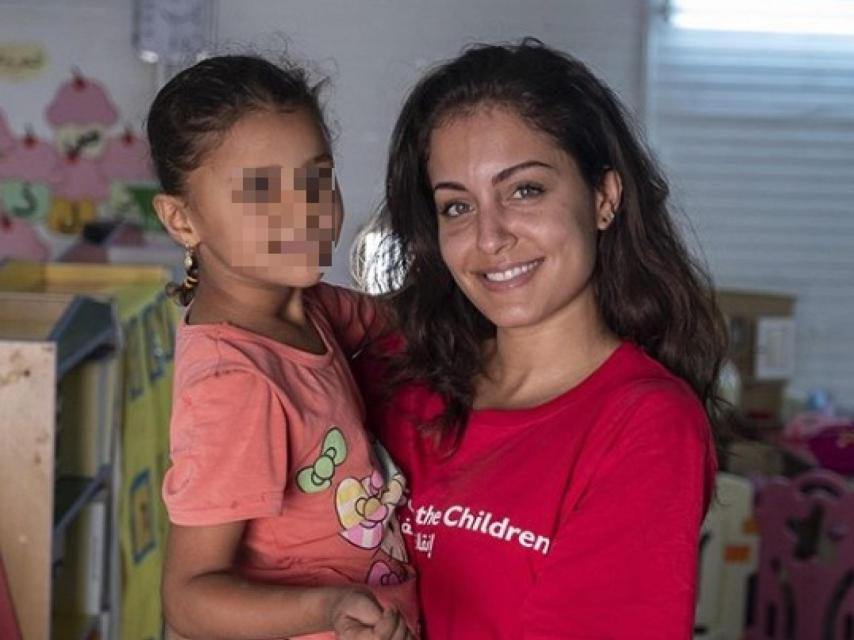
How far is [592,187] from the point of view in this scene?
1483 mm

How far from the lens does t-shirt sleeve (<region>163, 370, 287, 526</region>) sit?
1.25 m

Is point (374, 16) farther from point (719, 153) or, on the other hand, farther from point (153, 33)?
point (719, 153)

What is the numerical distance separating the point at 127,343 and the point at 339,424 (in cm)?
180

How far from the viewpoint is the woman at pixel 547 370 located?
4.21ft

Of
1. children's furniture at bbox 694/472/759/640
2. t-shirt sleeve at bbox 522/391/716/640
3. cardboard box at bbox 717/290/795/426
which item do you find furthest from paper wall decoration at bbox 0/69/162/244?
t-shirt sleeve at bbox 522/391/716/640

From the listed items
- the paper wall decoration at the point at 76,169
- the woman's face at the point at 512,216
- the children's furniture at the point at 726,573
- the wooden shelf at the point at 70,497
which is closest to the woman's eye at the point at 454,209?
the woman's face at the point at 512,216

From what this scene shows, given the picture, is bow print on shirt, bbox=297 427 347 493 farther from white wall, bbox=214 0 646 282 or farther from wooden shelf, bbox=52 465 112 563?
white wall, bbox=214 0 646 282

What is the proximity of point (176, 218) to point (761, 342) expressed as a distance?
131 inches

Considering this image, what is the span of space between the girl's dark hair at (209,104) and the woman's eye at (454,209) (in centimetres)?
16

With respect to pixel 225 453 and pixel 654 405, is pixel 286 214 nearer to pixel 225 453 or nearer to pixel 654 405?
pixel 225 453

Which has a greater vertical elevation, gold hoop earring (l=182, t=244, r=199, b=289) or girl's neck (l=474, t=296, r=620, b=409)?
gold hoop earring (l=182, t=244, r=199, b=289)

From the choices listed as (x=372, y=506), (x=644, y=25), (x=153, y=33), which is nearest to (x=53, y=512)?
(x=372, y=506)

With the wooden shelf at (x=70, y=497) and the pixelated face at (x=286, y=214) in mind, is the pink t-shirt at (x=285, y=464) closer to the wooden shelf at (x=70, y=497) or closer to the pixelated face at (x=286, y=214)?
the pixelated face at (x=286, y=214)

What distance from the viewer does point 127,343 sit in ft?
10.1
